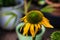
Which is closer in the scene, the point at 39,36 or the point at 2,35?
the point at 39,36

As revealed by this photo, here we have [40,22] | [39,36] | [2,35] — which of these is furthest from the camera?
[2,35]

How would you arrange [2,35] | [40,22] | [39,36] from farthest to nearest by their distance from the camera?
[2,35] < [39,36] < [40,22]

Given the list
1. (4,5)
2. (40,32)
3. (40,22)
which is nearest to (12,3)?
(4,5)

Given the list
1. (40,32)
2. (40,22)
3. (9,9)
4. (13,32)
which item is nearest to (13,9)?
(9,9)

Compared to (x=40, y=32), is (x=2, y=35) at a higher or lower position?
lower

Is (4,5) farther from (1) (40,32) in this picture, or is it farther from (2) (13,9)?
(1) (40,32)

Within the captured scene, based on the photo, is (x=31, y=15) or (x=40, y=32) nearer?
Result: (x=31, y=15)

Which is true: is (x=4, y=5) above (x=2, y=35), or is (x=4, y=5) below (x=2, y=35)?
above

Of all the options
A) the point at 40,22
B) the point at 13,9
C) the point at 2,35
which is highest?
the point at 40,22

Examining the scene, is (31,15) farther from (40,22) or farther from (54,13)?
(54,13)
